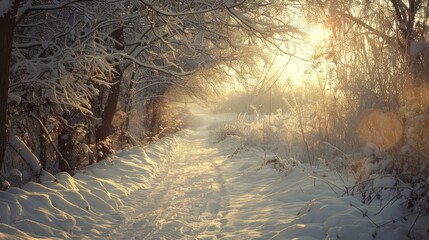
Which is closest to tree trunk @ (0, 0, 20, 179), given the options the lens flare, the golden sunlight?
the golden sunlight

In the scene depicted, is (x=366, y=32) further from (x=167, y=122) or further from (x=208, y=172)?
(x=167, y=122)

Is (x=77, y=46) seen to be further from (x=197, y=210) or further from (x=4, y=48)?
(x=197, y=210)

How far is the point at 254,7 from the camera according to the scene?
208 inches

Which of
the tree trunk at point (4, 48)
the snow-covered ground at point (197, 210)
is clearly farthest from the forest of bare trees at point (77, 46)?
the snow-covered ground at point (197, 210)

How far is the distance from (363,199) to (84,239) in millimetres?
3601

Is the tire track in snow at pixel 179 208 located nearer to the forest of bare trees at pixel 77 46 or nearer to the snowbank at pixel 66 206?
the snowbank at pixel 66 206

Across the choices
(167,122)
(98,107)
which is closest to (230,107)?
(167,122)

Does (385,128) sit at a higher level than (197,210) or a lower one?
higher

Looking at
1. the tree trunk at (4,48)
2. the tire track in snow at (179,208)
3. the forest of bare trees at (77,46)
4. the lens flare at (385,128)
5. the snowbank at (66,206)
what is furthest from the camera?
the forest of bare trees at (77,46)

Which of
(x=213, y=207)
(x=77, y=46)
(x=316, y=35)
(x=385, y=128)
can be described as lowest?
(x=213, y=207)

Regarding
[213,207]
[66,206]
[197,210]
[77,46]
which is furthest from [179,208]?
[77,46]

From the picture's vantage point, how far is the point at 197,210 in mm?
5312

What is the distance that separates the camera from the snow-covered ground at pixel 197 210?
3.85 m

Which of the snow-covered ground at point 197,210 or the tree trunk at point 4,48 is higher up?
the tree trunk at point 4,48
